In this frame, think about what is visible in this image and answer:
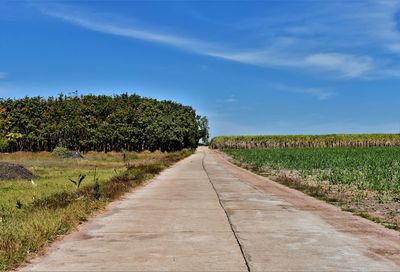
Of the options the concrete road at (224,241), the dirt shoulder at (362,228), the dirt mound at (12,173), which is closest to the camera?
the concrete road at (224,241)

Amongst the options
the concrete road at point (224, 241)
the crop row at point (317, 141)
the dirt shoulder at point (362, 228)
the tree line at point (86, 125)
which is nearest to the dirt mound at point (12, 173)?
the concrete road at point (224, 241)

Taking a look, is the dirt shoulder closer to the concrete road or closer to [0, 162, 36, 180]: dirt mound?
the concrete road

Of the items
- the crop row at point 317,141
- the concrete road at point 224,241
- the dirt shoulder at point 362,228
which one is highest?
the crop row at point 317,141

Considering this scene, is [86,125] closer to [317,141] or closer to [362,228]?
[317,141]

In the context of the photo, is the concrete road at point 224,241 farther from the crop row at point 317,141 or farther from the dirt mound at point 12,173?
the crop row at point 317,141

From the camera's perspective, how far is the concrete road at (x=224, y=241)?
7074 millimetres

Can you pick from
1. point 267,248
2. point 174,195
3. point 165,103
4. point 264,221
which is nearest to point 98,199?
point 174,195

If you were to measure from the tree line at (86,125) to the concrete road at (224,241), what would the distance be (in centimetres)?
9413

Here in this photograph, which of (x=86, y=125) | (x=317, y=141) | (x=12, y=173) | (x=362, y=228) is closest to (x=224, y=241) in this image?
(x=362, y=228)

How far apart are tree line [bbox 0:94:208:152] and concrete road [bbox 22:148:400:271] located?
94.1 metres

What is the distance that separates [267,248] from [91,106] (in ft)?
355

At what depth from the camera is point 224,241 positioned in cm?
886

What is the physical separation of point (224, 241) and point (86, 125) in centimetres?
10171

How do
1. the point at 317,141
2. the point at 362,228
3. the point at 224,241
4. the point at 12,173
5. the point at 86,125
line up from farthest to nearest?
the point at 317,141 → the point at 86,125 → the point at 12,173 → the point at 362,228 → the point at 224,241
